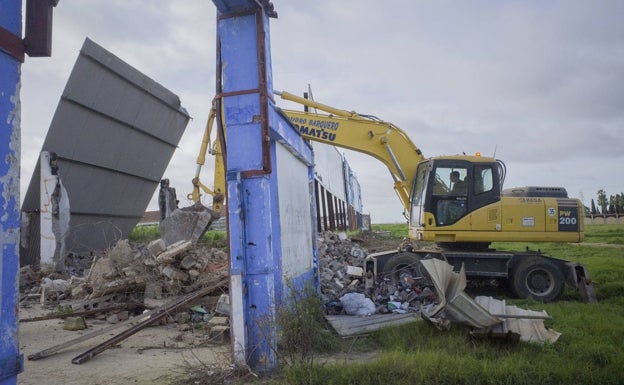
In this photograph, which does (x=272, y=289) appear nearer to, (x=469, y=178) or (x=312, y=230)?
(x=312, y=230)

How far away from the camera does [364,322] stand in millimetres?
6711

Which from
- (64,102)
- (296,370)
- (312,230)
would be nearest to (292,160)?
(312,230)

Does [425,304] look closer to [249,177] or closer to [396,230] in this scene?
[249,177]

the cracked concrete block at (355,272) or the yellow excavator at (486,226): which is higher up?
the yellow excavator at (486,226)

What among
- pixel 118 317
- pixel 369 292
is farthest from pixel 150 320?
pixel 369 292

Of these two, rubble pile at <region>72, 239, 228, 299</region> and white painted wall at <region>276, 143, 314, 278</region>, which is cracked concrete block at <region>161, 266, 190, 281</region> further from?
white painted wall at <region>276, 143, 314, 278</region>

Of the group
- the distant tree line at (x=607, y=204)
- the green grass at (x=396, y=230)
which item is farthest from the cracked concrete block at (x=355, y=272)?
the distant tree line at (x=607, y=204)

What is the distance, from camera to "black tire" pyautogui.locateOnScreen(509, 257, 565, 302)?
9.20 m

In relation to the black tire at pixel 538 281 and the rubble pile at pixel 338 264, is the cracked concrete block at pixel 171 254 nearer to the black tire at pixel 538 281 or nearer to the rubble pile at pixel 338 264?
the rubble pile at pixel 338 264

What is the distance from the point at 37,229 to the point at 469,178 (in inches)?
401

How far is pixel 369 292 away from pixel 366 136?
3519 mm

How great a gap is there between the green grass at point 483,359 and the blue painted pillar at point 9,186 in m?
2.42

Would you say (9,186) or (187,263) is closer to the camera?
(9,186)

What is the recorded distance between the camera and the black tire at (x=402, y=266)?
920cm
